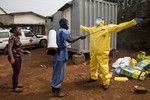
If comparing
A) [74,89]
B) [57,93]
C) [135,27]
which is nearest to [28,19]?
[135,27]

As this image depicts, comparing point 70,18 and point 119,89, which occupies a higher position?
point 70,18

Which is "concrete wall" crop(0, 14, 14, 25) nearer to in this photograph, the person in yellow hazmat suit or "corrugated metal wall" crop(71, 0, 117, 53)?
"corrugated metal wall" crop(71, 0, 117, 53)

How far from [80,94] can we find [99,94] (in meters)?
0.47

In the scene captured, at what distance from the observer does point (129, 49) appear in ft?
39.1

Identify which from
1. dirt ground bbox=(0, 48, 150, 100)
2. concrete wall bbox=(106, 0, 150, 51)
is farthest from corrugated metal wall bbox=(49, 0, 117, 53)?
concrete wall bbox=(106, 0, 150, 51)

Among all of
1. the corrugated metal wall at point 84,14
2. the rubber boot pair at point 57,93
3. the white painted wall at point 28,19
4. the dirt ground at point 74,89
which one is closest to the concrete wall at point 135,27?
the corrugated metal wall at point 84,14

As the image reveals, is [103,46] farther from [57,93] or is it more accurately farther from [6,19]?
[6,19]

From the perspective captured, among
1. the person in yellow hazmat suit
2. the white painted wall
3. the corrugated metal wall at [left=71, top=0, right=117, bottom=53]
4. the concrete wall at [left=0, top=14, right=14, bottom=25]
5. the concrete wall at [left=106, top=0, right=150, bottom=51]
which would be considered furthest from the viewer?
the white painted wall

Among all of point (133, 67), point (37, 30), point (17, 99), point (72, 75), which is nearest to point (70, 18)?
point (72, 75)

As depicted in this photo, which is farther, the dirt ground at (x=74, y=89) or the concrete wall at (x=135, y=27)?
the concrete wall at (x=135, y=27)

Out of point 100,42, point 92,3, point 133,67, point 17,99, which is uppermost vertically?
point 92,3

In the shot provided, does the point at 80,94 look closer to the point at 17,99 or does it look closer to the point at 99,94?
the point at 99,94

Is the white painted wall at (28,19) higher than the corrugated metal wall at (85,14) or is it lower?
higher

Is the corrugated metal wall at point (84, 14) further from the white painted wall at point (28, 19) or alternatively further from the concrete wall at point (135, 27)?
the white painted wall at point (28, 19)
